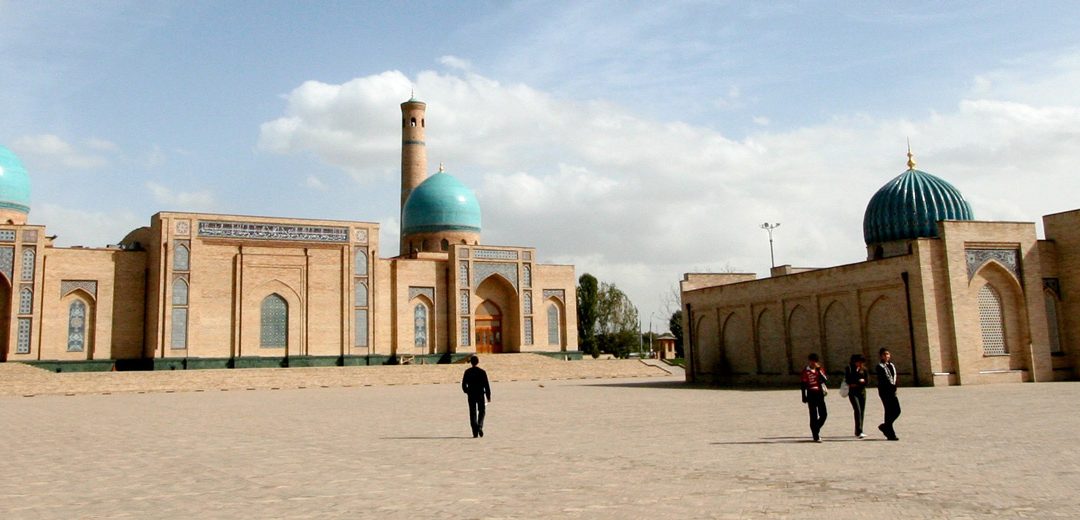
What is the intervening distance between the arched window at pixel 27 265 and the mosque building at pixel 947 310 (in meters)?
24.8

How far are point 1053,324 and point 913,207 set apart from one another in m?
6.69

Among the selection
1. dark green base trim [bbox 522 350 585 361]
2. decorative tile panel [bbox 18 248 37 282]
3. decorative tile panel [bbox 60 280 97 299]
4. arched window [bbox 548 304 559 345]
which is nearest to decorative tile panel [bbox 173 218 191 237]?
decorative tile panel [bbox 60 280 97 299]

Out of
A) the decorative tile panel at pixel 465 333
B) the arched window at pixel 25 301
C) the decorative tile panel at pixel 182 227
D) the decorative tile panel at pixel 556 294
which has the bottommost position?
the decorative tile panel at pixel 465 333

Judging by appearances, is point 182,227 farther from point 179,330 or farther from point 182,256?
point 179,330

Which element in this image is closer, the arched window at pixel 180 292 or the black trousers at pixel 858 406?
the black trousers at pixel 858 406

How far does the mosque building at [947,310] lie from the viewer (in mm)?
21250

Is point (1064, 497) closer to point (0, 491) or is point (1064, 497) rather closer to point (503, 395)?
point (0, 491)

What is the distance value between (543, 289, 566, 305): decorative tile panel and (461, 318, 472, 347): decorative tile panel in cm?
454

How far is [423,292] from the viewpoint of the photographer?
38312 millimetres

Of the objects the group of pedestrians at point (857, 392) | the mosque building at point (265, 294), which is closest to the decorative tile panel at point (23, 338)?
the mosque building at point (265, 294)

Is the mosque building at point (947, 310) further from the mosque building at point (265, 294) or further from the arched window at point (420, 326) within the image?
the arched window at point (420, 326)

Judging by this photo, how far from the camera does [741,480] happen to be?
736 centimetres

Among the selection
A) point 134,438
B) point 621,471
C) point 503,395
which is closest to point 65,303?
point 503,395

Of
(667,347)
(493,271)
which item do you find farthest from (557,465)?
(667,347)
